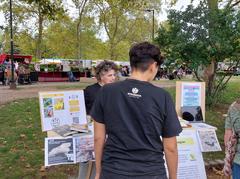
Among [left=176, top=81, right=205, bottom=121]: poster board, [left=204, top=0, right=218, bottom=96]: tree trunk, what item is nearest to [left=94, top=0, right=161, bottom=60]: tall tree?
[left=204, top=0, right=218, bottom=96]: tree trunk

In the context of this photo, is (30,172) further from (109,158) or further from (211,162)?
(109,158)

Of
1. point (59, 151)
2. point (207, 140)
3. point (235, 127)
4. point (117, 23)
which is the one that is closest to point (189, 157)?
point (207, 140)

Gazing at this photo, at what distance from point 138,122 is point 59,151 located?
163 cm

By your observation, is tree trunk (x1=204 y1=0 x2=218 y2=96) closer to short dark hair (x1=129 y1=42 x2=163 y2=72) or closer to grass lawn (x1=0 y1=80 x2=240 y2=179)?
grass lawn (x1=0 y1=80 x2=240 y2=179)

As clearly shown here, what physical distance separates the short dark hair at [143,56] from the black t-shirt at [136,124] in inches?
4.9

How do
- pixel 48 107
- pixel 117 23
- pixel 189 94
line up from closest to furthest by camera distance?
pixel 48 107 → pixel 189 94 → pixel 117 23

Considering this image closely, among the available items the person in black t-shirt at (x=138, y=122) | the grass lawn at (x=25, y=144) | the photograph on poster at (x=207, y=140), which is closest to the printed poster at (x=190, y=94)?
the photograph on poster at (x=207, y=140)

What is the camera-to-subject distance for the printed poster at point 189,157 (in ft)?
14.5

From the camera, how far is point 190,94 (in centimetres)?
503

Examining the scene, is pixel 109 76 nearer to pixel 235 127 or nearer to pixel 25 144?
pixel 235 127

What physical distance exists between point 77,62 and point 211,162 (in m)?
38.5

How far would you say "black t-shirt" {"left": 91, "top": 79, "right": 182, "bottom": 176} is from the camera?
2590 mm

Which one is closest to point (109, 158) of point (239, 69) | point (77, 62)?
point (239, 69)

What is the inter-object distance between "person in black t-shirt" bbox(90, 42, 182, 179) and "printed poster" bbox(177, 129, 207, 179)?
175 centimetres
